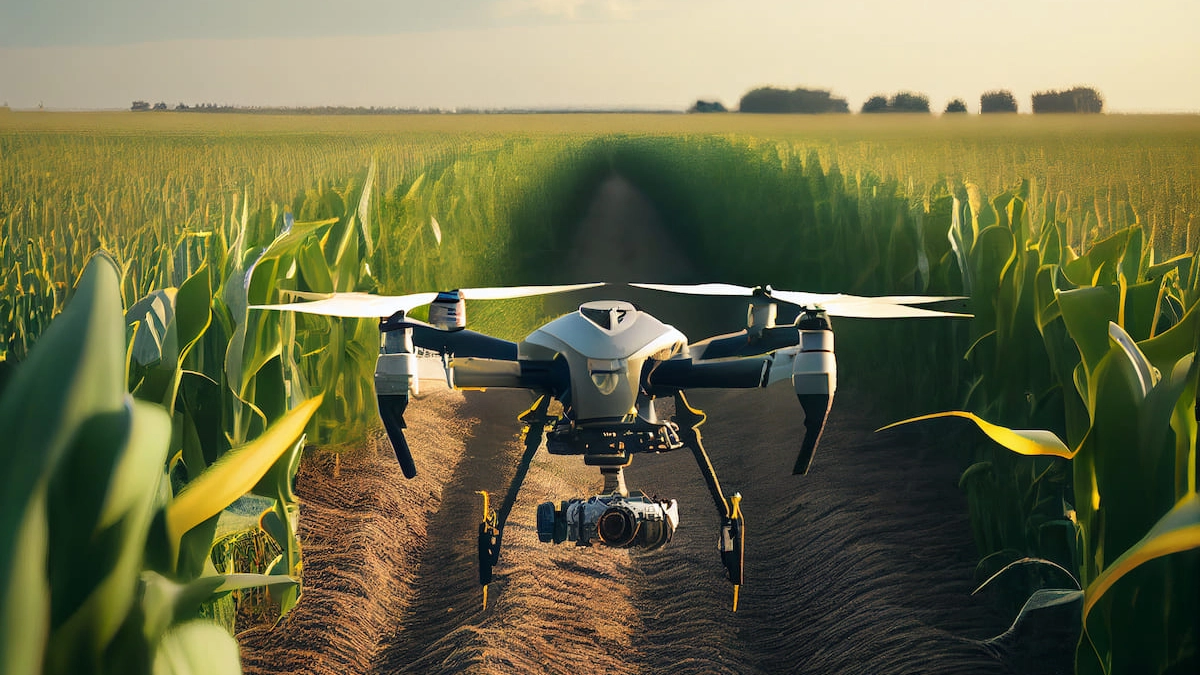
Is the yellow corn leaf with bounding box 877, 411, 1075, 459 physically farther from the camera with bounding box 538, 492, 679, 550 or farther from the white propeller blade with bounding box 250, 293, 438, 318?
the white propeller blade with bounding box 250, 293, 438, 318

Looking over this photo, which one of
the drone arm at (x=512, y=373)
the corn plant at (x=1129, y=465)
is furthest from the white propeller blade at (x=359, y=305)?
the corn plant at (x=1129, y=465)

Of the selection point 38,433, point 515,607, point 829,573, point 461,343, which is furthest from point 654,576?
point 38,433

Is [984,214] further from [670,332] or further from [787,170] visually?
[787,170]

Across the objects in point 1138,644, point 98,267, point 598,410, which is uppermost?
point 98,267

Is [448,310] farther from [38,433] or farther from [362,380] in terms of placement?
[362,380]

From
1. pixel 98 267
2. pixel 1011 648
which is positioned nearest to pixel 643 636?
pixel 1011 648

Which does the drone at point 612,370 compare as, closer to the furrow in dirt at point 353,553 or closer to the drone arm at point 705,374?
the drone arm at point 705,374
